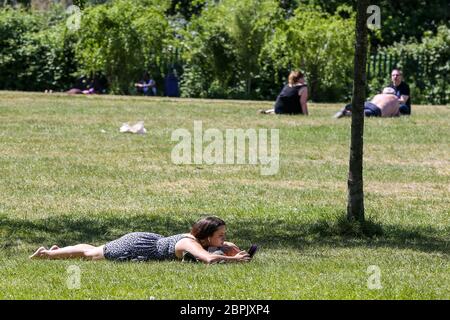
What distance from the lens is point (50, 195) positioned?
47.0 ft

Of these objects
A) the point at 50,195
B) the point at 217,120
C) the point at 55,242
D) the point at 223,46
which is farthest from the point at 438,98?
the point at 55,242

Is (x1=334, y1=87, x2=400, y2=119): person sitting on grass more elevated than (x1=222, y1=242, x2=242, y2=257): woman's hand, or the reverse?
(x1=222, y1=242, x2=242, y2=257): woman's hand

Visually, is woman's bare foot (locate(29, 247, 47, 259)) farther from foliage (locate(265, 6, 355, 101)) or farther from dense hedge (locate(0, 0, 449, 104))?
foliage (locate(265, 6, 355, 101))

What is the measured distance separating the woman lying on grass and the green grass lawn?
0.21 metres

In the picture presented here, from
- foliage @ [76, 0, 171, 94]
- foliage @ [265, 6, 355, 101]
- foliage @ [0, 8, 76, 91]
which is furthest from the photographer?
foliage @ [0, 8, 76, 91]

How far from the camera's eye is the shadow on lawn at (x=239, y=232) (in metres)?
11.3

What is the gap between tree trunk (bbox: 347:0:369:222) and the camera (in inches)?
448

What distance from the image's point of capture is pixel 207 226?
10117mm

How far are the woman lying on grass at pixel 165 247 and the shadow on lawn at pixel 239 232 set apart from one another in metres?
1.01

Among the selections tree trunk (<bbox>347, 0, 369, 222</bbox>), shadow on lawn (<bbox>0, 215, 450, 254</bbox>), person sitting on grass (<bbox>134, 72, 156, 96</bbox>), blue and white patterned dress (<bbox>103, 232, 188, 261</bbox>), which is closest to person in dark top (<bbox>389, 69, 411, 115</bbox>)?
person sitting on grass (<bbox>134, 72, 156, 96</bbox>)

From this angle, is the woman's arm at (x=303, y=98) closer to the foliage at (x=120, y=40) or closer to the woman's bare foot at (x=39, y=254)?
Result: the foliage at (x=120, y=40)

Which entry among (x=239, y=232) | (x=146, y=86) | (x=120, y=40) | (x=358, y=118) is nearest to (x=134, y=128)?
(x=239, y=232)
